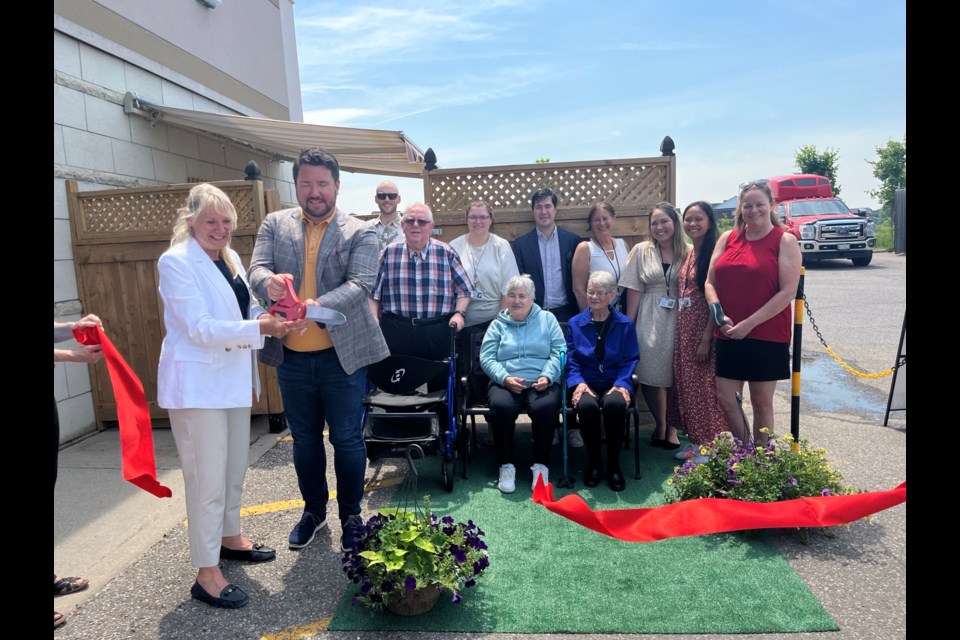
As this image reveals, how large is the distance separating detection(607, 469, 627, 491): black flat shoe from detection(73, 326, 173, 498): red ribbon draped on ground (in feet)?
8.99

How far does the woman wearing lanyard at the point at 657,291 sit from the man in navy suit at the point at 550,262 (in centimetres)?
52

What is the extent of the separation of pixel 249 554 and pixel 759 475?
285cm

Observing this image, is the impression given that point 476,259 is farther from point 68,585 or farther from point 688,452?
point 68,585

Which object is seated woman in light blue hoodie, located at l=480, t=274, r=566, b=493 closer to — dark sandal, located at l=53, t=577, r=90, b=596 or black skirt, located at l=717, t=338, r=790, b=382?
black skirt, located at l=717, t=338, r=790, b=382

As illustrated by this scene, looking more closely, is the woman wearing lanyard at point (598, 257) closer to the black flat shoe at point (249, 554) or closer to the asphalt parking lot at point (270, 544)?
the asphalt parking lot at point (270, 544)

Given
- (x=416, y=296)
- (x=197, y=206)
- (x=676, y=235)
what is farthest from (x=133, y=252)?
(x=676, y=235)

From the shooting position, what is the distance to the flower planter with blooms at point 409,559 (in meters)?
2.55

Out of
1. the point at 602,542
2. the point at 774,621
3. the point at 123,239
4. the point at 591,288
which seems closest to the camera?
the point at 774,621

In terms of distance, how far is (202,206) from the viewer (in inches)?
106

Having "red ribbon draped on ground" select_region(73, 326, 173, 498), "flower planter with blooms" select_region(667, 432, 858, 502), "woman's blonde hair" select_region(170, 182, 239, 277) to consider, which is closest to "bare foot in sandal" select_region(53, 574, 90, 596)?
"red ribbon draped on ground" select_region(73, 326, 173, 498)
